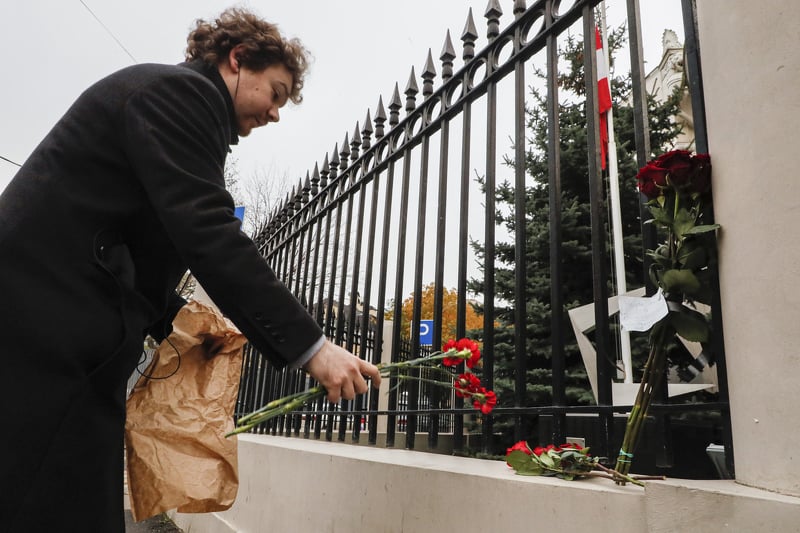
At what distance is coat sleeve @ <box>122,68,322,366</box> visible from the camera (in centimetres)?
126

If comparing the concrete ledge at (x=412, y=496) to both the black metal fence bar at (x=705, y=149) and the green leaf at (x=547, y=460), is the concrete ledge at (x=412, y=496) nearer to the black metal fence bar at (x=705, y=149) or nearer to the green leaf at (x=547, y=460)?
the green leaf at (x=547, y=460)

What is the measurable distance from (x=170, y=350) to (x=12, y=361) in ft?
1.47

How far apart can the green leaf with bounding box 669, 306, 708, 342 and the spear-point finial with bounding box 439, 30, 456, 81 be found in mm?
1776

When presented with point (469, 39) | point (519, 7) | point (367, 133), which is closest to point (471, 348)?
point (519, 7)

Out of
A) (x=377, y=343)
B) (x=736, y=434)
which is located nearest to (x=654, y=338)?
(x=736, y=434)

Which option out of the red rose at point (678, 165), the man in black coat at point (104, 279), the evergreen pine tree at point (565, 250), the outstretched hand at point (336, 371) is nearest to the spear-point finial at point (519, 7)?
the red rose at point (678, 165)

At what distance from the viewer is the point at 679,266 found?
1.31 metres

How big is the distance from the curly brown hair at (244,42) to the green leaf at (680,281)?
1.30m

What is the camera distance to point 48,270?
47.9 inches

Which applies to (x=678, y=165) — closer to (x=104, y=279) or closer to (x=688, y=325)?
(x=688, y=325)

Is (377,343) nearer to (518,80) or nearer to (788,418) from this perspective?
(518,80)

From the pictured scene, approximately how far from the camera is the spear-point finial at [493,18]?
2373 mm

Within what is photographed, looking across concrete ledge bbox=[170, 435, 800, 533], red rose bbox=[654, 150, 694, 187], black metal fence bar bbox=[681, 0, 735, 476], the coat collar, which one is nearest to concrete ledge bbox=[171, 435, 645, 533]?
concrete ledge bbox=[170, 435, 800, 533]

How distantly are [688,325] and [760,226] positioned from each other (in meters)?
0.29
